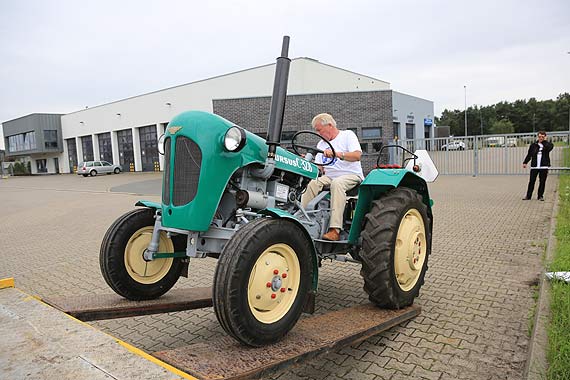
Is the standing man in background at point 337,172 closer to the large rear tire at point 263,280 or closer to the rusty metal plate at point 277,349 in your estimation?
the rusty metal plate at point 277,349

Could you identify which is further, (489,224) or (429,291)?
(489,224)

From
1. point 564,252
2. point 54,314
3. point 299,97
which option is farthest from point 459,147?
point 54,314

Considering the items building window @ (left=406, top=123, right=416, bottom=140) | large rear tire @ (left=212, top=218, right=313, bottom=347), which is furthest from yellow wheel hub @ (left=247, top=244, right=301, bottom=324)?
building window @ (left=406, top=123, right=416, bottom=140)

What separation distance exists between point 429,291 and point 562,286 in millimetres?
1201

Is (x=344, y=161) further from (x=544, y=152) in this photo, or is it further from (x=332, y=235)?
(x=544, y=152)

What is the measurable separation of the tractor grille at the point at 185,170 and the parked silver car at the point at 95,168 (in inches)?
1590

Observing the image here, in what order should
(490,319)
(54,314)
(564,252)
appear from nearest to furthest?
(54,314) → (490,319) → (564,252)

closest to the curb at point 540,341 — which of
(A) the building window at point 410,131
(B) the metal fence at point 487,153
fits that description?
(B) the metal fence at point 487,153

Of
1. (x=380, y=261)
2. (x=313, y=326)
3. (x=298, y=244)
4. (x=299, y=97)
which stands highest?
(x=299, y=97)

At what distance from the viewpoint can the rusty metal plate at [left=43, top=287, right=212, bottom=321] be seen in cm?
300

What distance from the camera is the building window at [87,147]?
49.6 m

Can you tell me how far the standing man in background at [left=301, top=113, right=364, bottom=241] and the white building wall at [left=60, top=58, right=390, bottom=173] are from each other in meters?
26.6

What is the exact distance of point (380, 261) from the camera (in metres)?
3.29

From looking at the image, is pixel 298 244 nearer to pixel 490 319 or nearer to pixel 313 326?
pixel 313 326
